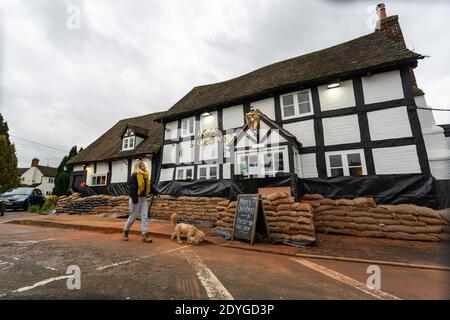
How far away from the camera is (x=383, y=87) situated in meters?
8.89

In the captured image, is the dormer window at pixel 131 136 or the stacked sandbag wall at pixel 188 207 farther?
the dormer window at pixel 131 136

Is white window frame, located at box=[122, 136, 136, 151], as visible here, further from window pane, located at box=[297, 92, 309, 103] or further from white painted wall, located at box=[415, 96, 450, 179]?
white painted wall, located at box=[415, 96, 450, 179]

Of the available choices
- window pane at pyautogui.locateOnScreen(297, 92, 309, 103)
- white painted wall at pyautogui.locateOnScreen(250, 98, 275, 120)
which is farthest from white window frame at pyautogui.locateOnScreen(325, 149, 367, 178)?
white painted wall at pyautogui.locateOnScreen(250, 98, 275, 120)

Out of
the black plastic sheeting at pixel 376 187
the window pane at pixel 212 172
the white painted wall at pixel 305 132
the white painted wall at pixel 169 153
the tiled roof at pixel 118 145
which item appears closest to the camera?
the black plastic sheeting at pixel 376 187

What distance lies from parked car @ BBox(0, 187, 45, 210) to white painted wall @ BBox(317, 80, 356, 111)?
20.4 metres

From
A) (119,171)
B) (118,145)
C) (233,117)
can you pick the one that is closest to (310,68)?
(233,117)

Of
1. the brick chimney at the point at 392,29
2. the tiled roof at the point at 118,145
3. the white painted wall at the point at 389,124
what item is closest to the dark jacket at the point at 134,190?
the tiled roof at the point at 118,145

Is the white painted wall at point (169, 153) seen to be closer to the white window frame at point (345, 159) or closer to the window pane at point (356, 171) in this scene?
the white window frame at point (345, 159)

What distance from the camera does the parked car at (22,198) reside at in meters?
13.7

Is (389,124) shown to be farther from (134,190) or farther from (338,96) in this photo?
(134,190)

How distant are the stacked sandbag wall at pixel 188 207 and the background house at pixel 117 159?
3.73 m

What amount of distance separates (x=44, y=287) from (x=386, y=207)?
856 cm

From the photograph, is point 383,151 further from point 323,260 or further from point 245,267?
point 245,267
